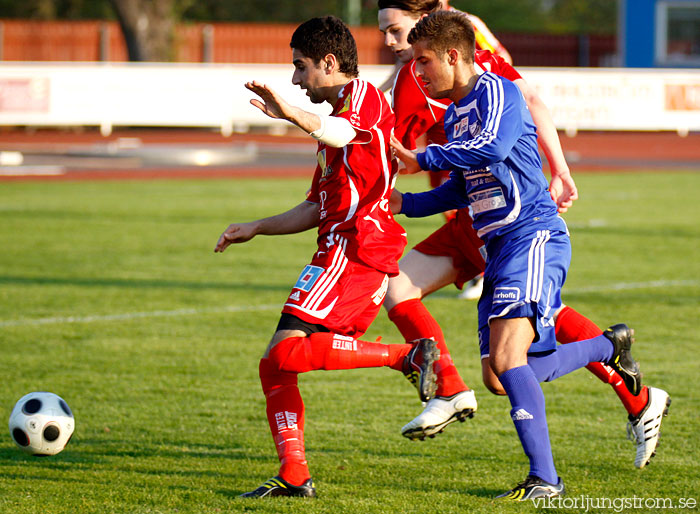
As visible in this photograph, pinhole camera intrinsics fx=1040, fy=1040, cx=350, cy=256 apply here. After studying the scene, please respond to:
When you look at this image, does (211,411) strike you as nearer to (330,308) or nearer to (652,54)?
(330,308)

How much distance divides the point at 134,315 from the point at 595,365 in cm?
433

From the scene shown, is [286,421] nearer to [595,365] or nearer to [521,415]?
[521,415]

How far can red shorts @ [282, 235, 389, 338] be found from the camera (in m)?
4.11

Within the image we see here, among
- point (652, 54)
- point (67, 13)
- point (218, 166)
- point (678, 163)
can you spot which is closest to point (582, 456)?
point (218, 166)

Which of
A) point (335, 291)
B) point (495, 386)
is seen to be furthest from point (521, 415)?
point (335, 291)

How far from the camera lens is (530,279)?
408 cm

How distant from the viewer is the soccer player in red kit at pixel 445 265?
4492 millimetres

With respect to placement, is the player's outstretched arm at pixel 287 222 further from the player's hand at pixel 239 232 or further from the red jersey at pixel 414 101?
the red jersey at pixel 414 101

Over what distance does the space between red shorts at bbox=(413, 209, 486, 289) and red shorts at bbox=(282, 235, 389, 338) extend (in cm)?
84

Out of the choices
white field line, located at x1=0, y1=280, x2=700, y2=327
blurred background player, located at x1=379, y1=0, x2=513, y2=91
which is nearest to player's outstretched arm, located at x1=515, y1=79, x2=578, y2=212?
blurred background player, located at x1=379, y1=0, x2=513, y2=91

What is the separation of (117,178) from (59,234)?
770cm

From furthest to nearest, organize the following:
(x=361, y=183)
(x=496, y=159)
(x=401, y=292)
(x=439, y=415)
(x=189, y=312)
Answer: (x=189, y=312) < (x=401, y=292) < (x=439, y=415) < (x=361, y=183) < (x=496, y=159)

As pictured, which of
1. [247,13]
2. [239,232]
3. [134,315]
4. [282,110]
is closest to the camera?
[282,110]

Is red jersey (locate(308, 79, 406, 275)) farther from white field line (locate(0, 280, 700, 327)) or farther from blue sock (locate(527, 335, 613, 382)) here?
white field line (locate(0, 280, 700, 327))
